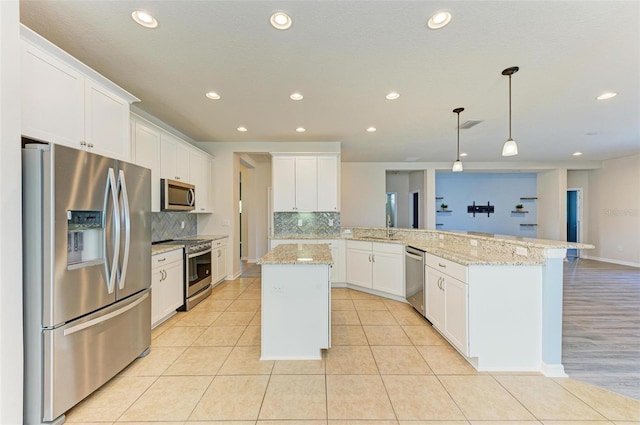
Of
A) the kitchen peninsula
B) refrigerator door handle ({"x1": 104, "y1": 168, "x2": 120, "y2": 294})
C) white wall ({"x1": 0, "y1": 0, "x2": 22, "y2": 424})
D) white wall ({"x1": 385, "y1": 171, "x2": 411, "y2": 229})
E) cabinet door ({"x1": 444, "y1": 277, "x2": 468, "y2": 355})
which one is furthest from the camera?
white wall ({"x1": 385, "y1": 171, "x2": 411, "y2": 229})

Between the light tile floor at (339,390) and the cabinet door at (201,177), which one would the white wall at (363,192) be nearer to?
the cabinet door at (201,177)

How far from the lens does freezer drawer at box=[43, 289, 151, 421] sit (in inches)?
62.4

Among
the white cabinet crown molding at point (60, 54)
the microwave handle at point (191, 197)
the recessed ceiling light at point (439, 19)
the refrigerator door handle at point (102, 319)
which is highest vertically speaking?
the recessed ceiling light at point (439, 19)

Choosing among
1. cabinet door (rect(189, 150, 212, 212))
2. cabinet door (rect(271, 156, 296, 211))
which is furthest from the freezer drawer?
cabinet door (rect(271, 156, 296, 211))

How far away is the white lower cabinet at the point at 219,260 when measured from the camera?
4325 millimetres

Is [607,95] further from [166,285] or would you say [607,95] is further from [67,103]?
[166,285]

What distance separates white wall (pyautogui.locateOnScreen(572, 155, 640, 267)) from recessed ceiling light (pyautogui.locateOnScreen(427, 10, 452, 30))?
8.08 m

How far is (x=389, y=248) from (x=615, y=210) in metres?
7.17

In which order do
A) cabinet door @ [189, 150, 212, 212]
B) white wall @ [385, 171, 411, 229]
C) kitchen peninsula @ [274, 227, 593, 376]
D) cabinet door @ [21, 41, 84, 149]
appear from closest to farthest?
cabinet door @ [21, 41, 84, 149]
kitchen peninsula @ [274, 227, 593, 376]
cabinet door @ [189, 150, 212, 212]
white wall @ [385, 171, 411, 229]

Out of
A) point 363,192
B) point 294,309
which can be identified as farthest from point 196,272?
point 363,192

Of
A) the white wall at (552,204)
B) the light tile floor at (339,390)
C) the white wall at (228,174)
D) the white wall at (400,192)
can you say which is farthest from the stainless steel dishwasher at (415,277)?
the white wall at (552,204)

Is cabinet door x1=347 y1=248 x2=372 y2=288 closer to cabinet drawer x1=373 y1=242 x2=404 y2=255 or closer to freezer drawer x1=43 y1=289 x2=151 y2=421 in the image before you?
cabinet drawer x1=373 y1=242 x2=404 y2=255

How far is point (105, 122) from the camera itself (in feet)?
7.36

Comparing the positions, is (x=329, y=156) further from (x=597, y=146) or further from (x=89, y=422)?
(x=597, y=146)
